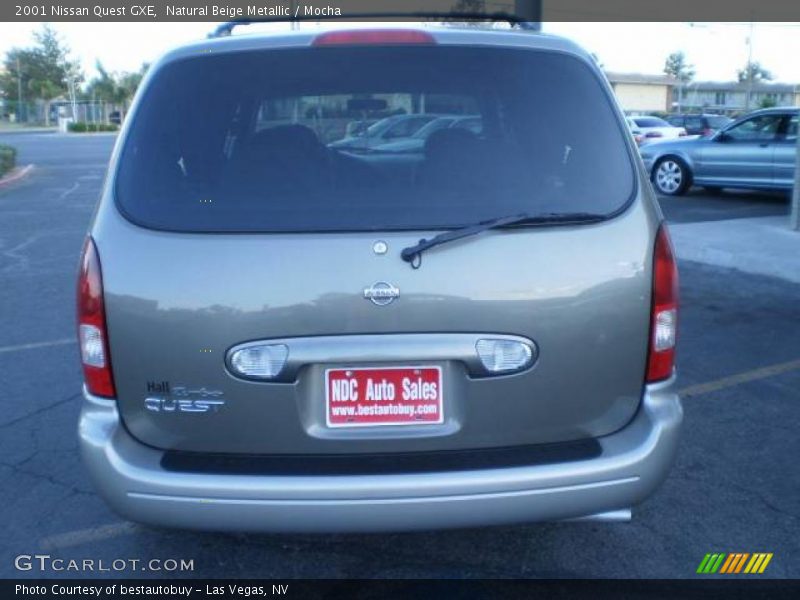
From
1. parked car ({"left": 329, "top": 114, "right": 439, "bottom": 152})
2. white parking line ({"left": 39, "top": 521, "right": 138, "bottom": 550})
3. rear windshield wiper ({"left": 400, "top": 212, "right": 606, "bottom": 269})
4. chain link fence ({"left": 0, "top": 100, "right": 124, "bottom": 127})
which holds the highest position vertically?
parked car ({"left": 329, "top": 114, "right": 439, "bottom": 152})

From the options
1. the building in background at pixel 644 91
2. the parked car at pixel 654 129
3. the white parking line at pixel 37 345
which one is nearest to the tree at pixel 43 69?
the building in background at pixel 644 91

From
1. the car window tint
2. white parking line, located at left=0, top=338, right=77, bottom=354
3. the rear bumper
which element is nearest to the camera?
the rear bumper

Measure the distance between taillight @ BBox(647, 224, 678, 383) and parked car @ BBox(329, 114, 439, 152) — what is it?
1251mm

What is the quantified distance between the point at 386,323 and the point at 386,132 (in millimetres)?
1573

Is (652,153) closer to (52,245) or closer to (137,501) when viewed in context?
(52,245)

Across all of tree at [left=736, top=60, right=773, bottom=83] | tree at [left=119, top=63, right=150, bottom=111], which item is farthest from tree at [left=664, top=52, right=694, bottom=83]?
tree at [left=119, top=63, right=150, bottom=111]

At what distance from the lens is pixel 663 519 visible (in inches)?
159

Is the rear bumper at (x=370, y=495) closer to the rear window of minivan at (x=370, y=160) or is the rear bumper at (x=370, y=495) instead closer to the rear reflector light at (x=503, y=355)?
the rear reflector light at (x=503, y=355)

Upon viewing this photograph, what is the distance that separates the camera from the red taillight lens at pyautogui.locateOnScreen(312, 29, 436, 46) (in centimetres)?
323

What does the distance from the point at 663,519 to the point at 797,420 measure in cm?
158

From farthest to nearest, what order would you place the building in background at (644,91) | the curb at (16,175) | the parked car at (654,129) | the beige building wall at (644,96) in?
the beige building wall at (644,96), the building in background at (644,91), the parked car at (654,129), the curb at (16,175)

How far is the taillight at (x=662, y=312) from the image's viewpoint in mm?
3084

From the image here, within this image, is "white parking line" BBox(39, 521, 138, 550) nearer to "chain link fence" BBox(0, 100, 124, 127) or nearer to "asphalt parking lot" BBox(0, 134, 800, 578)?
"asphalt parking lot" BBox(0, 134, 800, 578)

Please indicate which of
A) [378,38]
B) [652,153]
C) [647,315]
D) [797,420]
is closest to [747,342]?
[797,420]
